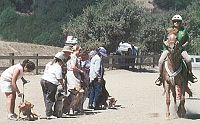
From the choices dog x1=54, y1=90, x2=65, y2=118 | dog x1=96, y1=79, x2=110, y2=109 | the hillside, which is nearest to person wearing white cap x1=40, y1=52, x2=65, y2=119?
dog x1=54, y1=90, x2=65, y2=118

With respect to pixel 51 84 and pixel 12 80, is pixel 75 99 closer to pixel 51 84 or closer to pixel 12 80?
pixel 51 84

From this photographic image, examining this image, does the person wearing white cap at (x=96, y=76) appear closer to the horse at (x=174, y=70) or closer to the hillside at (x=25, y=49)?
the horse at (x=174, y=70)

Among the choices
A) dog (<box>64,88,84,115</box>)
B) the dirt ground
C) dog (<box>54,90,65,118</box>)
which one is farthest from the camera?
dog (<box>64,88,84,115</box>)

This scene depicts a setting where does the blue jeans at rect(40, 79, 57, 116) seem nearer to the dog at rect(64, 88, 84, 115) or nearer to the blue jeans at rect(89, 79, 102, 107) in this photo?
the dog at rect(64, 88, 84, 115)

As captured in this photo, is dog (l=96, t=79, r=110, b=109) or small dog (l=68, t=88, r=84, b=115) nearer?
small dog (l=68, t=88, r=84, b=115)

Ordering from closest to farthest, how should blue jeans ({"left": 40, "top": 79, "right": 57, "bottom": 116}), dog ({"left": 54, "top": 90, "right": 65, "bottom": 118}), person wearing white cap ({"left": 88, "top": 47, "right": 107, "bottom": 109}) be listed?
blue jeans ({"left": 40, "top": 79, "right": 57, "bottom": 116}), dog ({"left": 54, "top": 90, "right": 65, "bottom": 118}), person wearing white cap ({"left": 88, "top": 47, "right": 107, "bottom": 109})

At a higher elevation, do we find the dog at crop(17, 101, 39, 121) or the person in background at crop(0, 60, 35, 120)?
the person in background at crop(0, 60, 35, 120)

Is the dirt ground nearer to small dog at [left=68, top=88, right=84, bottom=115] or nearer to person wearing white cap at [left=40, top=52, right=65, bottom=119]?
small dog at [left=68, top=88, right=84, bottom=115]

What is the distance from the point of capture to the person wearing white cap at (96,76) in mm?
14055

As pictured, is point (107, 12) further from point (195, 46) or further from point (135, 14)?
point (195, 46)

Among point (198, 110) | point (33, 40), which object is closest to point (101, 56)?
point (198, 110)

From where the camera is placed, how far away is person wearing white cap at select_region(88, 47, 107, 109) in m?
14.1

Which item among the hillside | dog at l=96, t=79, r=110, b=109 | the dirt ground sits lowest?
the dirt ground

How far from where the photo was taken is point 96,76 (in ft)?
46.4
